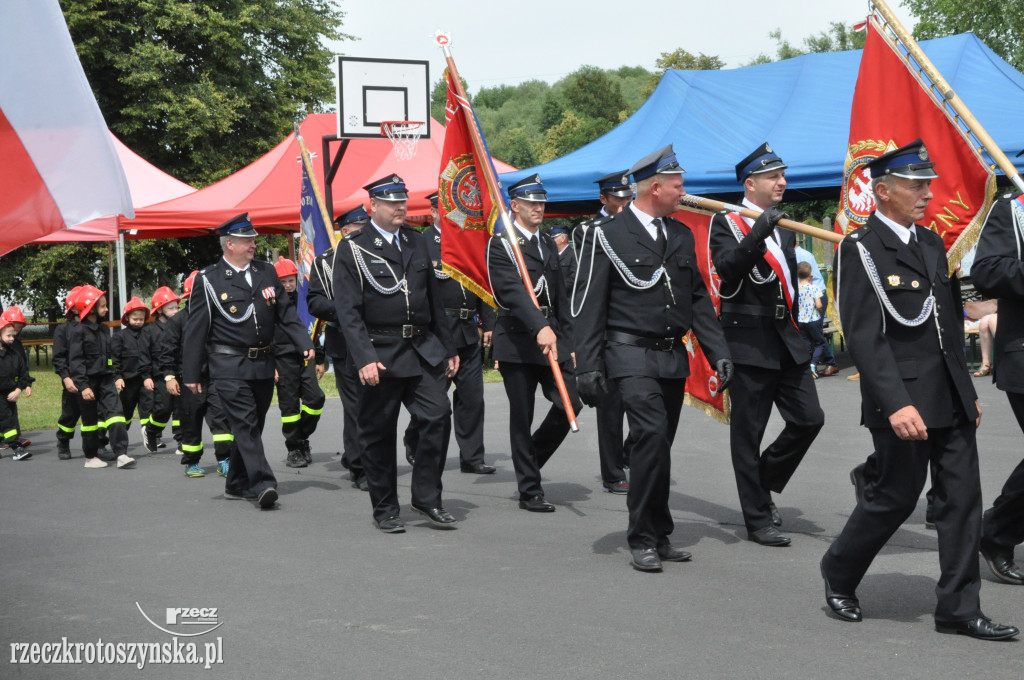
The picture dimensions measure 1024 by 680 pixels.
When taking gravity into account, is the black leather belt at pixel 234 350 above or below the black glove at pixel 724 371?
below

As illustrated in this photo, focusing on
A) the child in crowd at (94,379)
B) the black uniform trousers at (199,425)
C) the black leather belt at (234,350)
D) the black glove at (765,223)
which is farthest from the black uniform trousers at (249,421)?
the black glove at (765,223)

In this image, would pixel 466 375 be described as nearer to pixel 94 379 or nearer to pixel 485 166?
pixel 485 166

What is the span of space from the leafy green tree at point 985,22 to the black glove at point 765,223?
47009 millimetres

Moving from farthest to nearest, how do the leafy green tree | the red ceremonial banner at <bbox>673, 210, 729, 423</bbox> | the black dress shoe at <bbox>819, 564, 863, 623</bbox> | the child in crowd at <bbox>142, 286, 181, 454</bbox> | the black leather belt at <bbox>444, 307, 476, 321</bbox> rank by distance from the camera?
the leafy green tree, the child in crowd at <bbox>142, 286, 181, 454</bbox>, the black leather belt at <bbox>444, 307, 476, 321</bbox>, the red ceremonial banner at <bbox>673, 210, 729, 423</bbox>, the black dress shoe at <bbox>819, 564, 863, 623</bbox>

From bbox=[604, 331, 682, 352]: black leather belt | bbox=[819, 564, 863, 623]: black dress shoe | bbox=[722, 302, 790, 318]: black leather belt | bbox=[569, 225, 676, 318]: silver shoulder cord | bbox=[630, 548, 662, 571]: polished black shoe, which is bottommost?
bbox=[630, 548, 662, 571]: polished black shoe

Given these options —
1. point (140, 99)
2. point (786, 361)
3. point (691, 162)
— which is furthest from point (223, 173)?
point (786, 361)

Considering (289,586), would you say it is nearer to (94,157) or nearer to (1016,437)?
(94,157)

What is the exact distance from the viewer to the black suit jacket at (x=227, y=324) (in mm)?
8266

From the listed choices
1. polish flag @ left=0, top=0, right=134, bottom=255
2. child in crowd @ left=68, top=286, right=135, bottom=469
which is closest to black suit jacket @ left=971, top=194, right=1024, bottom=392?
polish flag @ left=0, top=0, right=134, bottom=255

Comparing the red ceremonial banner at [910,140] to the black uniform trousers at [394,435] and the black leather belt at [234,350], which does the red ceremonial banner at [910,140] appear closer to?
the black uniform trousers at [394,435]

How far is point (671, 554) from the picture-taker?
6066 millimetres

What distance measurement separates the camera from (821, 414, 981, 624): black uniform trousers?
4559mm

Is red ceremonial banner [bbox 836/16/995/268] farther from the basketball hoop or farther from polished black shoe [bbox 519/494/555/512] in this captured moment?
the basketball hoop

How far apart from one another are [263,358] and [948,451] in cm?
524
